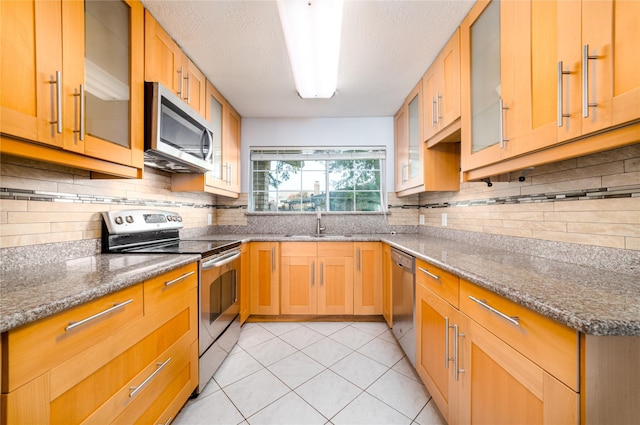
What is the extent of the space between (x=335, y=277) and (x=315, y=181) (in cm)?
127

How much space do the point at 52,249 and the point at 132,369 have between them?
77cm

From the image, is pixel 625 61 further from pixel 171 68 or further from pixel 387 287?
pixel 171 68

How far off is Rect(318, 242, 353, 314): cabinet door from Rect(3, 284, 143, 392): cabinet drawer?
177 centimetres

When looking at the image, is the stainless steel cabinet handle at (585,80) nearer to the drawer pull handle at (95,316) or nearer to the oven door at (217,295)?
the drawer pull handle at (95,316)

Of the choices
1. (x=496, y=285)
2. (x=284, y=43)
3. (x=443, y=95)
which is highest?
(x=284, y=43)

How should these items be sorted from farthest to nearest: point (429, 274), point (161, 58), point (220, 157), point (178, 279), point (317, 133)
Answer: point (317, 133), point (220, 157), point (161, 58), point (429, 274), point (178, 279)

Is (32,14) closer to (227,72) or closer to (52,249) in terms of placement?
(52,249)

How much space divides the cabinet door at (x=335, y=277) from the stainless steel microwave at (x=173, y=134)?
1.41m

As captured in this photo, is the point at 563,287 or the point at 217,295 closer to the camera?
the point at 563,287

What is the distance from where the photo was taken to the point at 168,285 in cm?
123

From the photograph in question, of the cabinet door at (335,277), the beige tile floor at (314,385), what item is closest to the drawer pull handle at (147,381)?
the beige tile floor at (314,385)

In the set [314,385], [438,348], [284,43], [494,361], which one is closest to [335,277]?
[314,385]

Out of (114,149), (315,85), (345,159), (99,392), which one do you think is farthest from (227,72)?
(99,392)

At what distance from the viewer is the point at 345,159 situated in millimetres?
3158
